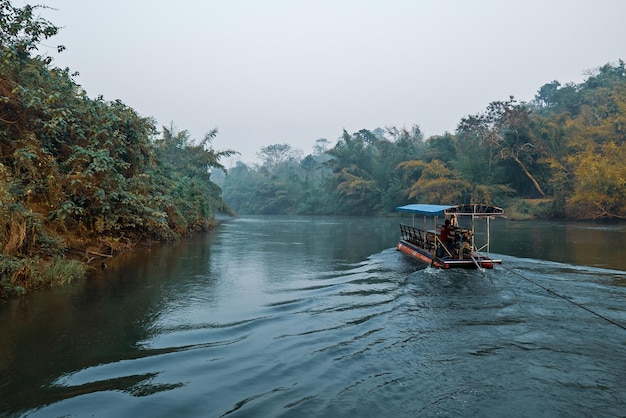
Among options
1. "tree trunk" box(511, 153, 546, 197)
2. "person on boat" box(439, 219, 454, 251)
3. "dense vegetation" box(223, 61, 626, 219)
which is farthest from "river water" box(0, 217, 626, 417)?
"tree trunk" box(511, 153, 546, 197)

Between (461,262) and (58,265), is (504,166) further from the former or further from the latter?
(58,265)

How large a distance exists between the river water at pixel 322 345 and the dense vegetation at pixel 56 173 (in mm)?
1257

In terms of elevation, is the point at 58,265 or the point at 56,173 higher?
the point at 56,173

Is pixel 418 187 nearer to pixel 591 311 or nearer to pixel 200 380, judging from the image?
pixel 591 311

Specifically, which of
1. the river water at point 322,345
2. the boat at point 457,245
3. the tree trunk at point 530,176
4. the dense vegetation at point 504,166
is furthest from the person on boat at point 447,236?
the tree trunk at point 530,176

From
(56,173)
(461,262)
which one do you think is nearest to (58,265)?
(56,173)

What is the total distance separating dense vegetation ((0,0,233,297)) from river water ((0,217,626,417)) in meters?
1.26

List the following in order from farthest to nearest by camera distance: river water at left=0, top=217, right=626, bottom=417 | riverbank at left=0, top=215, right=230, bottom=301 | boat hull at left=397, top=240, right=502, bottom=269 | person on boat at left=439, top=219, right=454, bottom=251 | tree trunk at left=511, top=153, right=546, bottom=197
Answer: tree trunk at left=511, top=153, right=546, bottom=197, person on boat at left=439, top=219, right=454, bottom=251, boat hull at left=397, top=240, right=502, bottom=269, riverbank at left=0, top=215, right=230, bottom=301, river water at left=0, top=217, right=626, bottom=417

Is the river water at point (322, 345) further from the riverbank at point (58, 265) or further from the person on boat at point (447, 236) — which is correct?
the person on boat at point (447, 236)

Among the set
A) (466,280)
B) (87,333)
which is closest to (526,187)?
(466,280)

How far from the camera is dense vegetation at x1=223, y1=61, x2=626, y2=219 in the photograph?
34.0 meters

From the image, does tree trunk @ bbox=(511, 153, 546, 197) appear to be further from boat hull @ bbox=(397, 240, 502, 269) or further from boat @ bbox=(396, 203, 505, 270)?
boat hull @ bbox=(397, 240, 502, 269)

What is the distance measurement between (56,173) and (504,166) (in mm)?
42039

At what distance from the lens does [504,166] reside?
144ft
